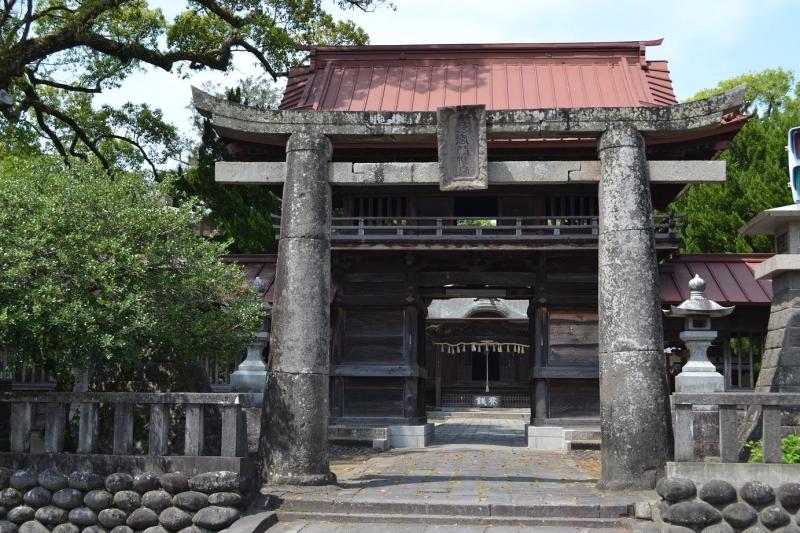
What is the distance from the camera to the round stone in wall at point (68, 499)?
9.09m

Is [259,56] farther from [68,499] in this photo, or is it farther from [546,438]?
[68,499]

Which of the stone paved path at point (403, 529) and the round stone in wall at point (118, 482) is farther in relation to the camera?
the round stone in wall at point (118, 482)

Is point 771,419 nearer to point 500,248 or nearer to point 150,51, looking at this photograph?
point 500,248

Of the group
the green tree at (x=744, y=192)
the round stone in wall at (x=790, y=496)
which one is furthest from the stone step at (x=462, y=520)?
the green tree at (x=744, y=192)

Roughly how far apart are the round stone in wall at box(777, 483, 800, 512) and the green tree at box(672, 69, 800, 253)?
66.5 ft

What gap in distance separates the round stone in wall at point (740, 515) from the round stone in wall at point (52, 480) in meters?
7.29

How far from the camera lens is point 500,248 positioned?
17.8 m

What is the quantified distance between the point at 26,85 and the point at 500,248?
13.2 m

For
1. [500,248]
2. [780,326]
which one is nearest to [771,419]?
[780,326]

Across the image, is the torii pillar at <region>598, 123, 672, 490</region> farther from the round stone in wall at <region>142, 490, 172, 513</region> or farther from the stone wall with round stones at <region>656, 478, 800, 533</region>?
the round stone in wall at <region>142, 490, 172, 513</region>

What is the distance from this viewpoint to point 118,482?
29.8 ft

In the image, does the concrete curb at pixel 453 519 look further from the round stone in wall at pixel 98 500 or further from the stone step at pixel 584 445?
the stone step at pixel 584 445

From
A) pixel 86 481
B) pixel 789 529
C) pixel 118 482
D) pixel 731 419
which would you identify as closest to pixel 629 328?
pixel 731 419

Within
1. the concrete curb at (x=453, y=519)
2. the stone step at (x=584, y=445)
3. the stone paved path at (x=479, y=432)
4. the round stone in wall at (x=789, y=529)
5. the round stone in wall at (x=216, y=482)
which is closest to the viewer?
the round stone in wall at (x=789, y=529)
